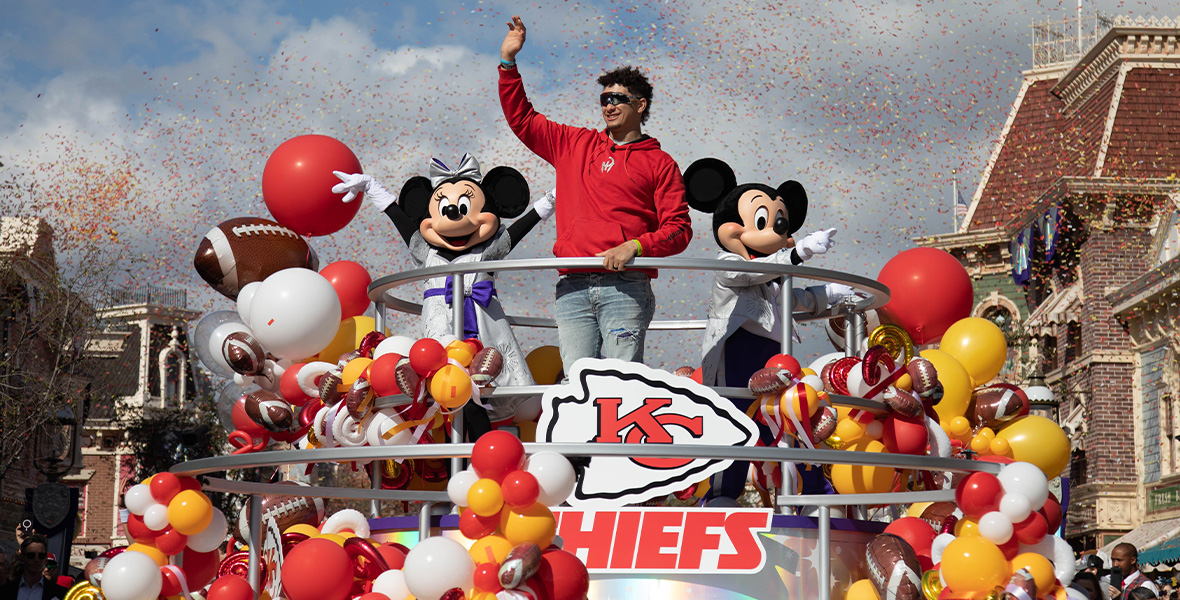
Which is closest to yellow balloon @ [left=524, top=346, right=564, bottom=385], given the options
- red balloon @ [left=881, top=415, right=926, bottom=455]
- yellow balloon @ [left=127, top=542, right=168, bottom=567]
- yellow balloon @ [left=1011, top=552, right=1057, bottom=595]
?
red balloon @ [left=881, top=415, right=926, bottom=455]

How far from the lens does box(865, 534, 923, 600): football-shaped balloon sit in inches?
201

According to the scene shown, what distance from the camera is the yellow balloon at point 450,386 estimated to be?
524 cm

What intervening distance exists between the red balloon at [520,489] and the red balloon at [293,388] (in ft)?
7.50

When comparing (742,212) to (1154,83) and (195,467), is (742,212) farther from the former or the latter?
(1154,83)

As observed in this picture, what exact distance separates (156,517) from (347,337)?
2.02m

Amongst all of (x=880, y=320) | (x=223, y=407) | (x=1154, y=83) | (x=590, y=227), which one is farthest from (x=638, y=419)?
(x=1154, y=83)

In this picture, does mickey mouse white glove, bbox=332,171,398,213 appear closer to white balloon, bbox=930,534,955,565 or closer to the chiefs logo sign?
the chiefs logo sign

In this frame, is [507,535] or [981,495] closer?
[507,535]

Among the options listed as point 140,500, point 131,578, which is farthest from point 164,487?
point 131,578

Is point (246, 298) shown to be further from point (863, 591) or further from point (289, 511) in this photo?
point (863, 591)

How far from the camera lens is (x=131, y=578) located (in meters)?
5.29

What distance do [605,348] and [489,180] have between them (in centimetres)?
140

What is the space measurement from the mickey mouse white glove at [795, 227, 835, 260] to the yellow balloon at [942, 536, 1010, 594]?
5.21ft

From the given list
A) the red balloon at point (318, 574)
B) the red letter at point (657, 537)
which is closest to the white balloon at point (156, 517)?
the red balloon at point (318, 574)
